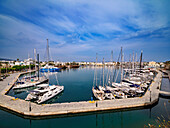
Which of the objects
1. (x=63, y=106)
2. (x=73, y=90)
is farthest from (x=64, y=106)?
(x=73, y=90)

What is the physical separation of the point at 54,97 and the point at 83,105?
1035 centimetres

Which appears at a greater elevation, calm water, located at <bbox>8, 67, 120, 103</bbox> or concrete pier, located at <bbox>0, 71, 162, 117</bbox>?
concrete pier, located at <bbox>0, 71, 162, 117</bbox>

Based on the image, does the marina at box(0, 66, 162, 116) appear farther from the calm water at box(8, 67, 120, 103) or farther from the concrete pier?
the calm water at box(8, 67, 120, 103)

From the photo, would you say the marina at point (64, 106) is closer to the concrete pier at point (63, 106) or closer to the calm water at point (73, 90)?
the concrete pier at point (63, 106)

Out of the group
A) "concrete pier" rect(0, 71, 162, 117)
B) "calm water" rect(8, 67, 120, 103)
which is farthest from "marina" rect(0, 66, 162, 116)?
"calm water" rect(8, 67, 120, 103)

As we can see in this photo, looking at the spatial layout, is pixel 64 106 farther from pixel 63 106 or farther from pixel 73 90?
pixel 73 90

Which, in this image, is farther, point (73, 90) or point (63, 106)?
point (73, 90)

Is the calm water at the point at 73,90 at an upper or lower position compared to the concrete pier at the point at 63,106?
lower

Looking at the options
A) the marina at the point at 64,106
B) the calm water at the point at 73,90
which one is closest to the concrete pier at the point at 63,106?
the marina at the point at 64,106

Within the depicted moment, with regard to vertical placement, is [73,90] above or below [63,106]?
below

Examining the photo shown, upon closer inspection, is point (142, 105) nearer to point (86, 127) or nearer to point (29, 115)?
point (86, 127)

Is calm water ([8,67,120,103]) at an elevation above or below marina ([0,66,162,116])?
below

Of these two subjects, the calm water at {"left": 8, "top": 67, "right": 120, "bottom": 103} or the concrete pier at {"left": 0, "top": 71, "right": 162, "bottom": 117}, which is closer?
the concrete pier at {"left": 0, "top": 71, "right": 162, "bottom": 117}

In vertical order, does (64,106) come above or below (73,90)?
above
